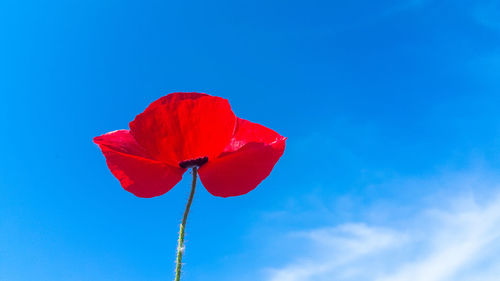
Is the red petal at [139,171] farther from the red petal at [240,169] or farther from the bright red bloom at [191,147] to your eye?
the red petal at [240,169]

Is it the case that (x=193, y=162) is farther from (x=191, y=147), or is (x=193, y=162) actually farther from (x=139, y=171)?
(x=139, y=171)

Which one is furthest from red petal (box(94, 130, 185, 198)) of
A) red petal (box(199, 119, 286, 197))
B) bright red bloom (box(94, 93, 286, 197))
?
red petal (box(199, 119, 286, 197))

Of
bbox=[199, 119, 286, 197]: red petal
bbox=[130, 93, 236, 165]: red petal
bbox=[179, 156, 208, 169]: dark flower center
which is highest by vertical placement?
bbox=[130, 93, 236, 165]: red petal

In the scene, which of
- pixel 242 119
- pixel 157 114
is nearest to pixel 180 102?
pixel 157 114

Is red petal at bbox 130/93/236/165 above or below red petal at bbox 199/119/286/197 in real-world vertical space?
above

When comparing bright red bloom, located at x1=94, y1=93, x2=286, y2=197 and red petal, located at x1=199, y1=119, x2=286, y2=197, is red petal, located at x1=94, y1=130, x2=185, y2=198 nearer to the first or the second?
bright red bloom, located at x1=94, y1=93, x2=286, y2=197

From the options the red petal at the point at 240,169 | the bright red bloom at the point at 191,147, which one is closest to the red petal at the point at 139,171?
the bright red bloom at the point at 191,147
